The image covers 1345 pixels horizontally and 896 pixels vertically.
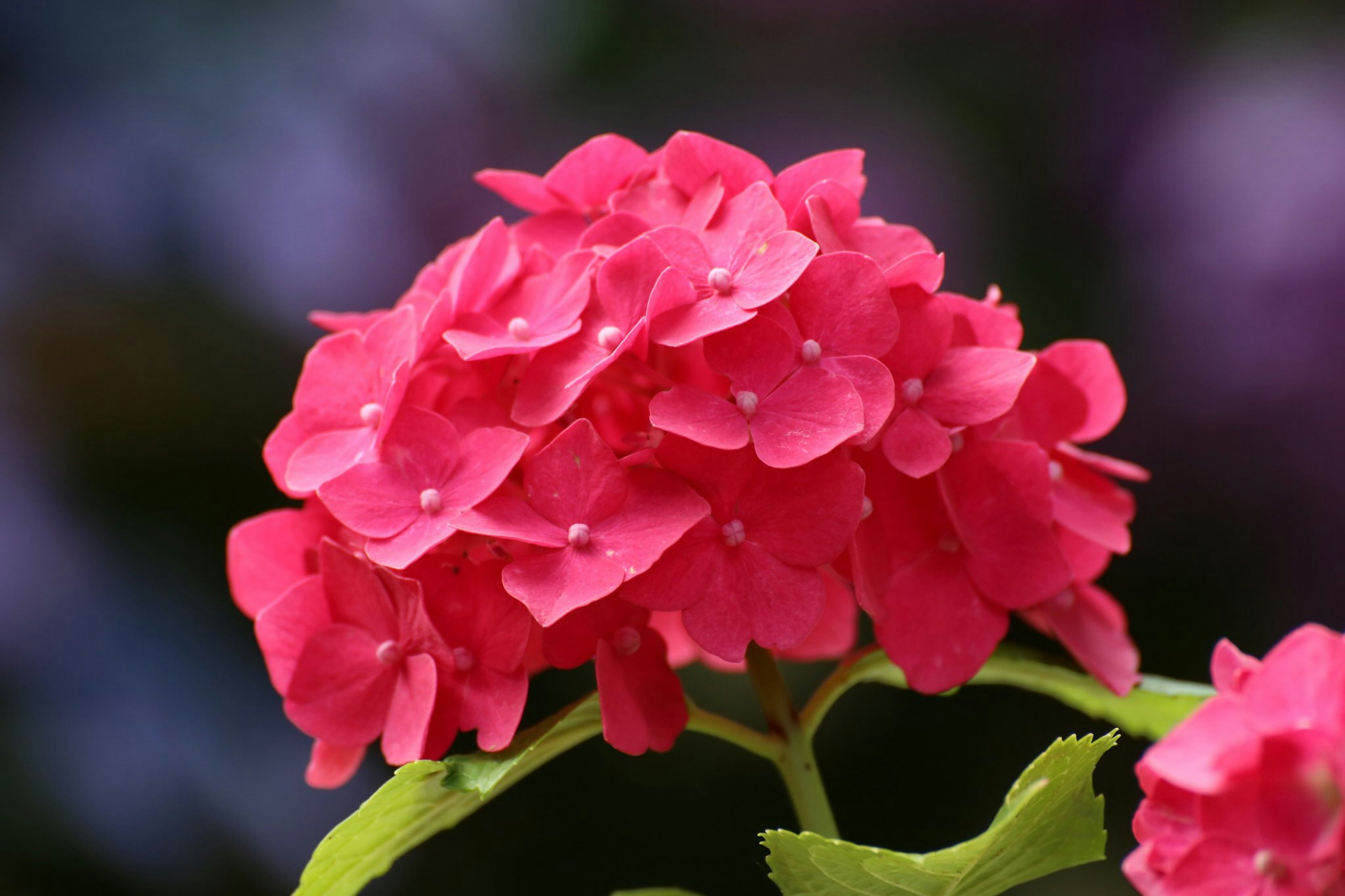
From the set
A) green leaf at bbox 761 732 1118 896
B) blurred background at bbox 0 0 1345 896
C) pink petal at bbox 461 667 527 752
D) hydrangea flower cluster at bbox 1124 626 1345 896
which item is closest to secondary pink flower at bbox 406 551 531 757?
pink petal at bbox 461 667 527 752

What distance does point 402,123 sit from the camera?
1.21m

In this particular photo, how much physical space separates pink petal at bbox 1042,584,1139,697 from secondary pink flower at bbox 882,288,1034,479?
0.11 meters

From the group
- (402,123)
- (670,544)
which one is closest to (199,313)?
(402,123)

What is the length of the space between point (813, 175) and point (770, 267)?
85 mm

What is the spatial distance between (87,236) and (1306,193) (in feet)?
4.15

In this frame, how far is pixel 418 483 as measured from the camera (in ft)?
1.34

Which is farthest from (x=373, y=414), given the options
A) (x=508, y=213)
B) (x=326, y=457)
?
(x=508, y=213)

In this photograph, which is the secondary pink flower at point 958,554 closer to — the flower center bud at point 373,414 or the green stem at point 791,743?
the green stem at point 791,743

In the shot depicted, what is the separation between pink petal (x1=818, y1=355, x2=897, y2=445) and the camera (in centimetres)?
38

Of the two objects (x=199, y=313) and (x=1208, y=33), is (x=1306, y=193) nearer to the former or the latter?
(x=1208, y=33)

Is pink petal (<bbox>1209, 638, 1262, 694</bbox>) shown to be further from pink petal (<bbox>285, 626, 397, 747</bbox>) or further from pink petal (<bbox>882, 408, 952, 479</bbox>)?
pink petal (<bbox>285, 626, 397, 747</bbox>)

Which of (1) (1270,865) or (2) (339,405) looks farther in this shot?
(2) (339,405)

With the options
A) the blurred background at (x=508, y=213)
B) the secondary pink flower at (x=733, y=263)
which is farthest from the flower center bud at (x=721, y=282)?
the blurred background at (x=508, y=213)

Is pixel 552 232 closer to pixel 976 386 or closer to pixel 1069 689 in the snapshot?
pixel 976 386
